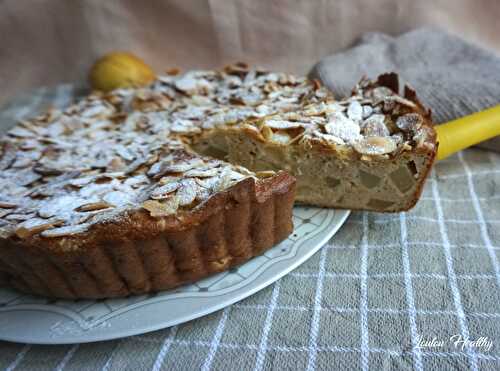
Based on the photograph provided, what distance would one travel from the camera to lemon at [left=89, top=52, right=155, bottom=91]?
245cm

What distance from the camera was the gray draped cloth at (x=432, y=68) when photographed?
1960 mm

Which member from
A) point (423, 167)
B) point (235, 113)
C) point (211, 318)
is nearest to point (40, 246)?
point (211, 318)

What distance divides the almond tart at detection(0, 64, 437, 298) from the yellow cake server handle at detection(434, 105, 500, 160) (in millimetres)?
99

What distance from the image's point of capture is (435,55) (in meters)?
2.39

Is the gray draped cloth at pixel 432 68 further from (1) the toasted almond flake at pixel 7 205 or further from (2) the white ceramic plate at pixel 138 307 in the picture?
(1) the toasted almond flake at pixel 7 205

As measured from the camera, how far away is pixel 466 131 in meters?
1.67

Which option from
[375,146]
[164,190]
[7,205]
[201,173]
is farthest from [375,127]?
[7,205]

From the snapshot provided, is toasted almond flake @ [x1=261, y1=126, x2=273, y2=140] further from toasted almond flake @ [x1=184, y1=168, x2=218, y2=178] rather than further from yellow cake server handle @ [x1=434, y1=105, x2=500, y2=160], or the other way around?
yellow cake server handle @ [x1=434, y1=105, x2=500, y2=160]

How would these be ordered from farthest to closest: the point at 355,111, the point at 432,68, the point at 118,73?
the point at 118,73, the point at 432,68, the point at 355,111

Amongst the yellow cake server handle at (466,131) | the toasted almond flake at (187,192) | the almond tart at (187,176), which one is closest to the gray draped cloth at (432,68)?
the yellow cake server handle at (466,131)

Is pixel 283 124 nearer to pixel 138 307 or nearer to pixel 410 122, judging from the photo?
pixel 410 122

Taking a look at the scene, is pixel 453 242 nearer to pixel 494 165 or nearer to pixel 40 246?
pixel 494 165

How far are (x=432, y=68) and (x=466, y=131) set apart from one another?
732 millimetres

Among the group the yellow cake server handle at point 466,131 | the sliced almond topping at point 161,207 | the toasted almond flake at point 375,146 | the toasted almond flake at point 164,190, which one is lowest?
the yellow cake server handle at point 466,131
